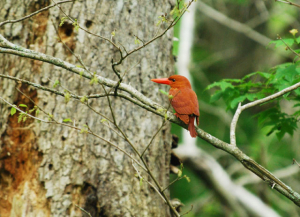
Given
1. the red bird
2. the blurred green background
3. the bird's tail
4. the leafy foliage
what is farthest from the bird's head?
the blurred green background

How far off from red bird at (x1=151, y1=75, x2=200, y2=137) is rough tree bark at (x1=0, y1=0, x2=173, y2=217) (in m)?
0.16

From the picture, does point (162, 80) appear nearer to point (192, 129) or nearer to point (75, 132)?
point (192, 129)

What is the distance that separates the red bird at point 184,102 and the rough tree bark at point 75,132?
0.54 feet

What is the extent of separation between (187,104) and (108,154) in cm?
74

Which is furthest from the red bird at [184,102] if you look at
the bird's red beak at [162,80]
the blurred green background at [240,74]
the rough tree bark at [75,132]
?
the blurred green background at [240,74]

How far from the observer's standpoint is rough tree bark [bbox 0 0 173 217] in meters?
2.77

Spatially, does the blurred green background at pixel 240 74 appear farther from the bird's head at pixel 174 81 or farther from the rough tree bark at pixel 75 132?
the rough tree bark at pixel 75 132

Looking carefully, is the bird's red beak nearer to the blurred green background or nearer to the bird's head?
the bird's head

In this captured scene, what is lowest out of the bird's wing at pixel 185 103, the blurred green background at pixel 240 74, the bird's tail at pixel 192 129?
the bird's tail at pixel 192 129

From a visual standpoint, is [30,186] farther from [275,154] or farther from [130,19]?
[275,154]

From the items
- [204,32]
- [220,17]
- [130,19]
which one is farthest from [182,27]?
[130,19]

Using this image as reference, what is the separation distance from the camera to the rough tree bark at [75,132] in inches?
109

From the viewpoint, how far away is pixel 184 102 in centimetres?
297

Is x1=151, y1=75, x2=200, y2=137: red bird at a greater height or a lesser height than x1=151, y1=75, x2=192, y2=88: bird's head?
lesser
